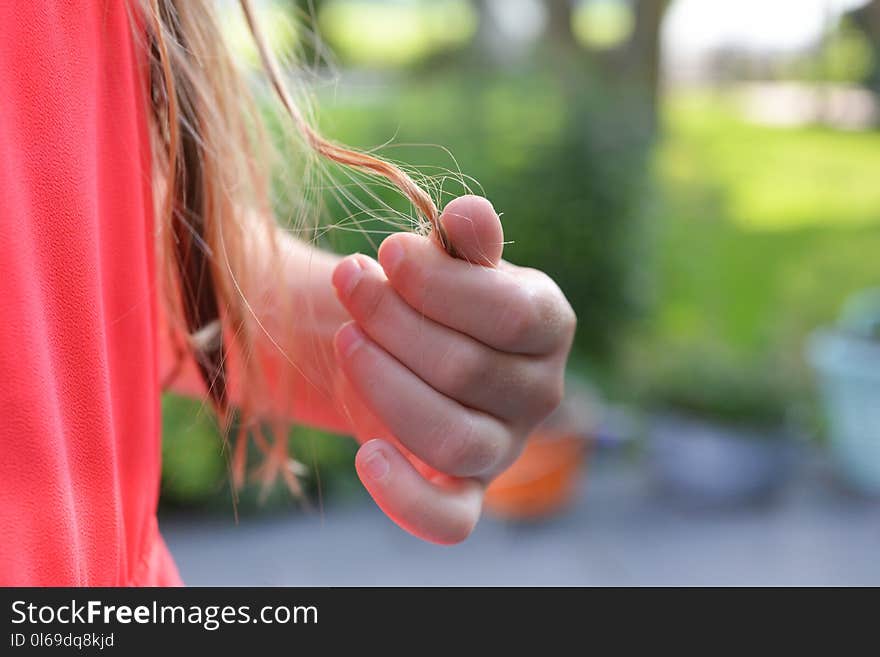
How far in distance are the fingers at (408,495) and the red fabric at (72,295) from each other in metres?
0.17

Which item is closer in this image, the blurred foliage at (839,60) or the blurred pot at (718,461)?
the blurred pot at (718,461)

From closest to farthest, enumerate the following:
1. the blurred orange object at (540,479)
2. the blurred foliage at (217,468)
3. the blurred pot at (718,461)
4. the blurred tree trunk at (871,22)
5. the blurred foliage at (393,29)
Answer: the blurred foliage at (217,468), the blurred orange object at (540,479), the blurred pot at (718,461), the blurred foliage at (393,29), the blurred tree trunk at (871,22)

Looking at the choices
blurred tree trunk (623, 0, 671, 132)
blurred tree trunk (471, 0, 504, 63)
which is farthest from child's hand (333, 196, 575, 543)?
blurred tree trunk (623, 0, 671, 132)

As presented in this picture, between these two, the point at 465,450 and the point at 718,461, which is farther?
the point at 718,461

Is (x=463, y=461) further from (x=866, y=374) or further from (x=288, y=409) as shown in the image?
(x=866, y=374)

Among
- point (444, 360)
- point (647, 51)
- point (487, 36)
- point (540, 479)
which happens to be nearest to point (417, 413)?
point (444, 360)

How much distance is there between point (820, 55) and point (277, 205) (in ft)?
15.0

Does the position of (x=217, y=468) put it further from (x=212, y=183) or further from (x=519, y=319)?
(x=519, y=319)

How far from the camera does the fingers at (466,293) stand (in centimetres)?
64

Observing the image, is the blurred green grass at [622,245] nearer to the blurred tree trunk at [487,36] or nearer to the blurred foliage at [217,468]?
the blurred foliage at [217,468]

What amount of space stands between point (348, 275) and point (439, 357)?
89 mm

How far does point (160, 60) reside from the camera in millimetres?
705

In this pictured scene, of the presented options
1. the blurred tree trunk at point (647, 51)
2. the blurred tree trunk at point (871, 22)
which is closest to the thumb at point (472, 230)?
the blurred tree trunk at point (647, 51)

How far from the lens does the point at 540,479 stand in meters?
3.19
